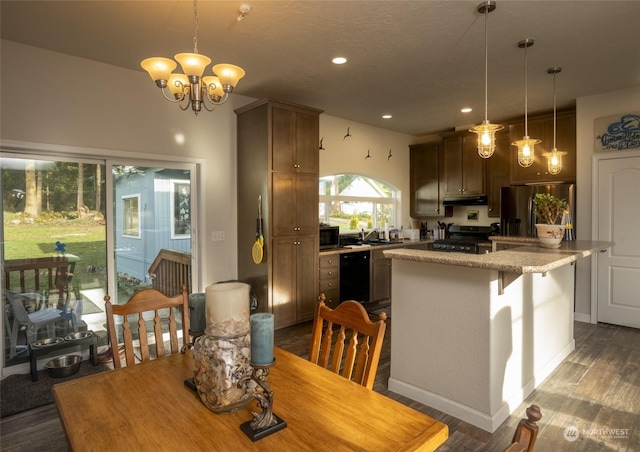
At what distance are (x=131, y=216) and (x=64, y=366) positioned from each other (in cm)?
145

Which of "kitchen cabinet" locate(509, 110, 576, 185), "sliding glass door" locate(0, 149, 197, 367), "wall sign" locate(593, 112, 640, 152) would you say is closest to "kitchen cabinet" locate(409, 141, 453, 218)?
"kitchen cabinet" locate(509, 110, 576, 185)

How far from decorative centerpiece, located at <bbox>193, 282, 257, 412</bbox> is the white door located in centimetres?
487

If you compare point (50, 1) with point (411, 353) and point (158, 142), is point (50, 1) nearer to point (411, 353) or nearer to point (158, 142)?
point (158, 142)

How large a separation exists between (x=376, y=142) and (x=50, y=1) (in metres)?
4.58

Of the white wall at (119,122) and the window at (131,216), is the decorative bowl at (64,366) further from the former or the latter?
the white wall at (119,122)

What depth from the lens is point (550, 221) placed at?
124 inches

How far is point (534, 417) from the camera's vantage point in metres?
0.71

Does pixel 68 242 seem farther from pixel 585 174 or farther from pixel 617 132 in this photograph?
Result: pixel 617 132

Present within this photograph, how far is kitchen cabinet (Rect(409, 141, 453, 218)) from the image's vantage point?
639 cm

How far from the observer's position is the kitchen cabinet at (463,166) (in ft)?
19.2

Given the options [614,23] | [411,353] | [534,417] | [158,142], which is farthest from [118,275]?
[614,23]

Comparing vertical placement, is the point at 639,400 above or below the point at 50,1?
below

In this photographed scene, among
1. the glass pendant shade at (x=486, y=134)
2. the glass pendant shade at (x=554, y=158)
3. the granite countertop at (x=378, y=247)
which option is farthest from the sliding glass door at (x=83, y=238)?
the glass pendant shade at (x=554, y=158)

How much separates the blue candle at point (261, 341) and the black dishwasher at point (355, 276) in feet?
12.5
